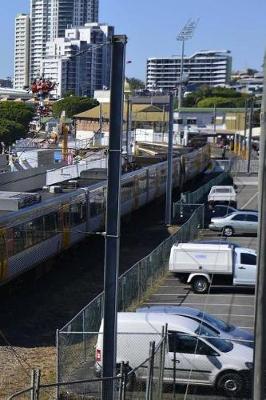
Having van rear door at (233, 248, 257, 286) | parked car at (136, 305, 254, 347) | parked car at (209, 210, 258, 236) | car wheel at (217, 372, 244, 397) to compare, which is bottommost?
parked car at (209, 210, 258, 236)

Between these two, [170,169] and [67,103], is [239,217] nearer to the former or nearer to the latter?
[170,169]

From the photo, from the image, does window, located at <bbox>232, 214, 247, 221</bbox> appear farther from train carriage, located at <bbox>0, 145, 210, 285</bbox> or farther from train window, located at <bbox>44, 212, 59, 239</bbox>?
train window, located at <bbox>44, 212, 59, 239</bbox>

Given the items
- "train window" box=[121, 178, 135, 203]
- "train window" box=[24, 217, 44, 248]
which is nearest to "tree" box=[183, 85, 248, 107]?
"train window" box=[121, 178, 135, 203]

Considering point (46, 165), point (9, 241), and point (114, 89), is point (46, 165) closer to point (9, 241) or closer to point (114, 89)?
point (9, 241)

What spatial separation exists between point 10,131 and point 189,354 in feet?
236

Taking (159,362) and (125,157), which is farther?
(125,157)

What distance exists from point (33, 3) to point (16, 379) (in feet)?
34.8

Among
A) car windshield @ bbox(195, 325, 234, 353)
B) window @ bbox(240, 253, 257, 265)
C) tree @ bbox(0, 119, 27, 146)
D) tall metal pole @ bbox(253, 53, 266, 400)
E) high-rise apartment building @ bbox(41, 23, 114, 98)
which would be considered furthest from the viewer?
tree @ bbox(0, 119, 27, 146)

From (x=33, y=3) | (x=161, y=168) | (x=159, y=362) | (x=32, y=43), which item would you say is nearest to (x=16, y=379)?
(x=159, y=362)

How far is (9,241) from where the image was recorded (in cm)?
2100

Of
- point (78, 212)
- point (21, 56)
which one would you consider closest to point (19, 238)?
point (78, 212)

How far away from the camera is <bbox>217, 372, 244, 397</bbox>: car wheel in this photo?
12.2 m

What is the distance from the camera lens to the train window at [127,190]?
123 feet

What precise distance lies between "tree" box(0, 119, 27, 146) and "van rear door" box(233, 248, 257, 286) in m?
58.2
